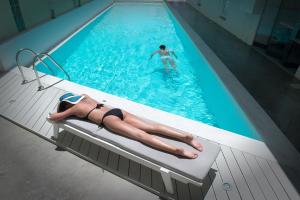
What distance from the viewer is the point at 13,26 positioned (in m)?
8.95

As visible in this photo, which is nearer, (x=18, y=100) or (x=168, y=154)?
(x=168, y=154)

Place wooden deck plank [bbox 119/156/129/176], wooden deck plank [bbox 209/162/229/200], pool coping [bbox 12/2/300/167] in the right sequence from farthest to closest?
1. pool coping [bbox 12/2/300/167]
2. wooden deck plank [bbox 119/156/129/176]
3. wooden deck plank [bbox 209/162/229/200]

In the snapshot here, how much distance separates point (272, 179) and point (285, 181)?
0.61 feet

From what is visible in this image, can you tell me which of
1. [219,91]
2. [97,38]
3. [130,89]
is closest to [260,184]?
[219,91]

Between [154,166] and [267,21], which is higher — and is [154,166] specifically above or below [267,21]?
below

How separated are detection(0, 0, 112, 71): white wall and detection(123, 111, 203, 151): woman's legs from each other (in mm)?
4931

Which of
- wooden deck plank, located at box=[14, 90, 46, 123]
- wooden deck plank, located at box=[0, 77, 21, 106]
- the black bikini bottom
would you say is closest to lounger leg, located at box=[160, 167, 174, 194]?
the black bikini bottom

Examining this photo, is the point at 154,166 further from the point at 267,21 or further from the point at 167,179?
the point at 267,21

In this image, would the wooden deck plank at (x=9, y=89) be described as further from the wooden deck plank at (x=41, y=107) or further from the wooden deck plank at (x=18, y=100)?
the wooden deck plank at (x=41, y=107)

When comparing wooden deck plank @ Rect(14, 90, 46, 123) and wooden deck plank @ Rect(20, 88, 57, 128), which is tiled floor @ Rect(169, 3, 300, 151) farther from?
wooden deck plank @ Rect(14, 90, 46, 123)

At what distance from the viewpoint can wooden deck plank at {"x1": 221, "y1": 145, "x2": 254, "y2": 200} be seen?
2.90 m

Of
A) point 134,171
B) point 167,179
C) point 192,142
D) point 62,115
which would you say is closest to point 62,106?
point 62,115

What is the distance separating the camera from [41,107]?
15.1 ft

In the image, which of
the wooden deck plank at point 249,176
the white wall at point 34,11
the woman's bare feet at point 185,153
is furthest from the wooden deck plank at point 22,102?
the white wall at point 34,11
